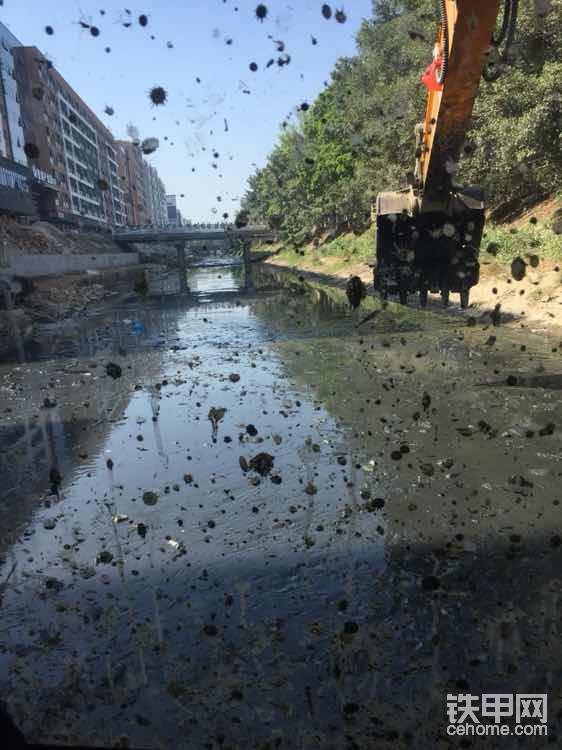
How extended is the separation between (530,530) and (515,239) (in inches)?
714

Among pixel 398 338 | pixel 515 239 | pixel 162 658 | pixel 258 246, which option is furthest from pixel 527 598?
pixel 258 246

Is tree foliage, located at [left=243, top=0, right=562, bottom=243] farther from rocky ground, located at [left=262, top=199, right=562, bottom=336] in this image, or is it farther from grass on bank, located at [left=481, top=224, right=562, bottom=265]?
grass on bank, located at [left=481, top=224, right=562, bottom=265]

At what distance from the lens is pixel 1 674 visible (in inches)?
166

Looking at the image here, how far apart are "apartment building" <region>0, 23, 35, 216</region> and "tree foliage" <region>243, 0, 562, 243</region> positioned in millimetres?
28732

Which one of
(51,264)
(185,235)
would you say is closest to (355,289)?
(51,264)

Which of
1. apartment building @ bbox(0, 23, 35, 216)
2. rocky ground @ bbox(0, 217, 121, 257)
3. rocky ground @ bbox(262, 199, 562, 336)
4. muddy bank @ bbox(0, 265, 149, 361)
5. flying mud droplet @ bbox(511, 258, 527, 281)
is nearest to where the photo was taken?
flying mud droplet @ bbox(511, 258, 527, 281)

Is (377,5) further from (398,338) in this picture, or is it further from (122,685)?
(122,685)

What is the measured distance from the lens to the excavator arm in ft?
22.9

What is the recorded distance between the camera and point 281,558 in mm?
5609

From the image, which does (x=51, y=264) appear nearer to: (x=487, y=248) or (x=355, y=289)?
(x=355, y=289)

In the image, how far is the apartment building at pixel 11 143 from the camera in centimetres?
5647

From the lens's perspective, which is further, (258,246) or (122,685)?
(258,246)

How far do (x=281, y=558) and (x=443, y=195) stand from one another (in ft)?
21.9

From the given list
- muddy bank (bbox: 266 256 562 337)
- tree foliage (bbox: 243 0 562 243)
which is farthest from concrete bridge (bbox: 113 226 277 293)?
muddy bank (bbox: 266 256 562 337)
